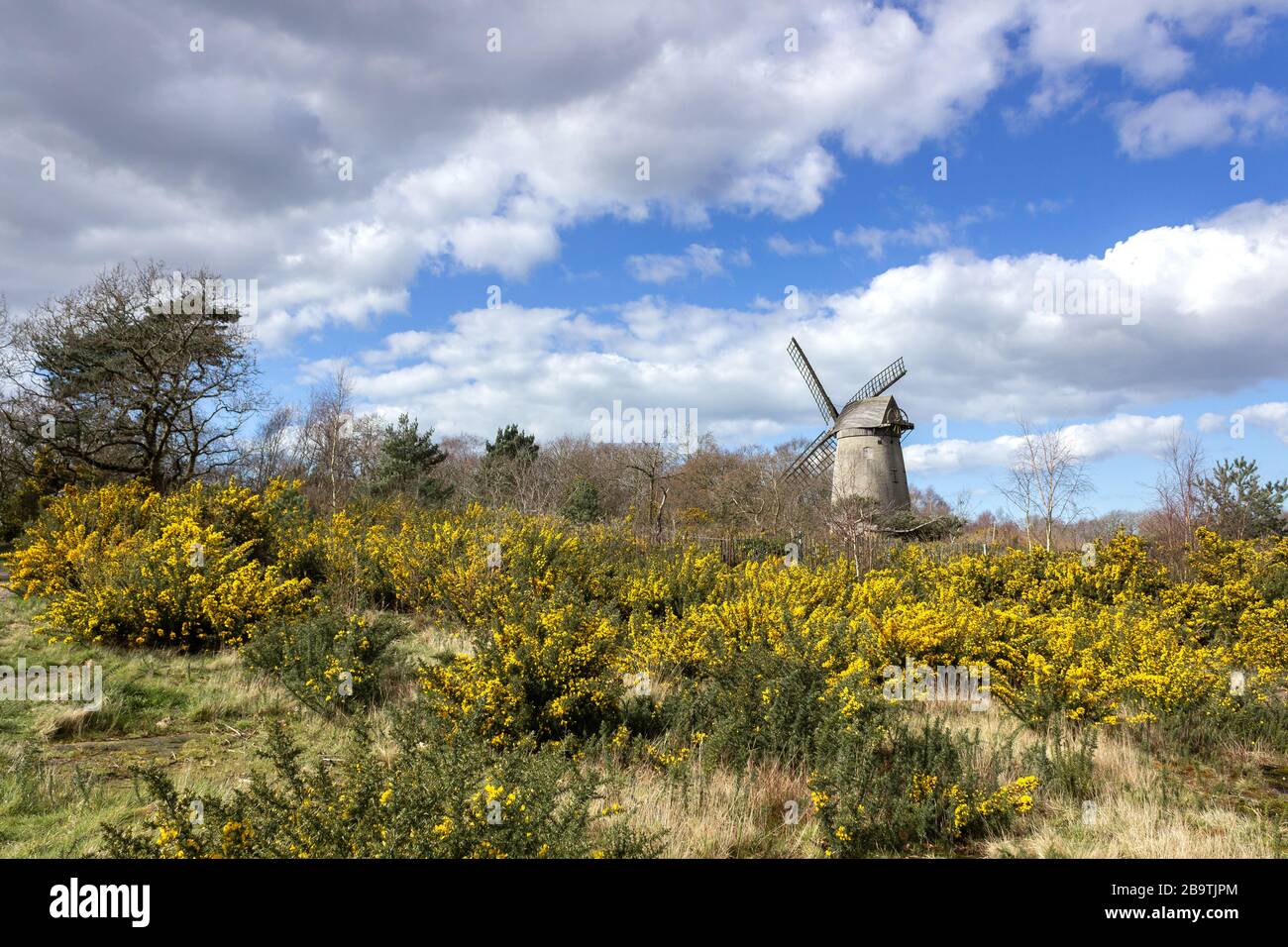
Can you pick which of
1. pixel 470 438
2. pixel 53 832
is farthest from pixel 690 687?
pixel 470 438

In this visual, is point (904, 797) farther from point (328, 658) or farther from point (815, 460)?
point (815, 460)

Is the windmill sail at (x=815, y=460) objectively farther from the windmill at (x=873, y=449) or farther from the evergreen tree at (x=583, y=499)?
the evergreen tree at (x=583, y=499)

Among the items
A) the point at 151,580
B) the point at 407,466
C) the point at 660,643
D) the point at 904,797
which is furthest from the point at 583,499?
the point at 904,797

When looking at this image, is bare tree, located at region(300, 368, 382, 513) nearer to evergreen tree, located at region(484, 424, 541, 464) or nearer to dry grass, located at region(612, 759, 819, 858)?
evergreen tree, located at region(484, 424, 541, 464)

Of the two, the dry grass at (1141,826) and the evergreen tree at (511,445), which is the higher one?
the evergreen tree at (511,445)

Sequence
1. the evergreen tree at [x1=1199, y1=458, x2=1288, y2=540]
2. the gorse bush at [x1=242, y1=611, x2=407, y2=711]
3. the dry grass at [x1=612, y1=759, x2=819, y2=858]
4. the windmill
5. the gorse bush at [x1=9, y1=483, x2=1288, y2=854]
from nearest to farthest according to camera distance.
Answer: the dry grass at [x1=612, y1=759, x2=819, y2=858] → the gorse bush at [x1=9, y1=483, x2=1288, y2=854] → the gorse bush at [x1=242, y1=611, x2=407, y2=711] → the evergreen tree at [x1=1199, y1=458, x2=1288, y2=540] → the windmill

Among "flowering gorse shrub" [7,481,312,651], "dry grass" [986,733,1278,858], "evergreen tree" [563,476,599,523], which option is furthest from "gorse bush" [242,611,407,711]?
"evergreen tree" [563,476,599,523]

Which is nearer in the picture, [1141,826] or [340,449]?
[1141,826]

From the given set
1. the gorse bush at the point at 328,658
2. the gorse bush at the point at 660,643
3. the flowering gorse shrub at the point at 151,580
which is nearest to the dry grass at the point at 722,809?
the gorse bush at the point at 660,643

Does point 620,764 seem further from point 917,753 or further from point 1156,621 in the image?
point 1156,621

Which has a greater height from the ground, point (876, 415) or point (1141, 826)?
point (876, 415)

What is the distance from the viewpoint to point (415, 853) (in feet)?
9.44

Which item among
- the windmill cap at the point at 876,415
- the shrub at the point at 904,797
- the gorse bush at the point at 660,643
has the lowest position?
the shrub at the point at 904,797
